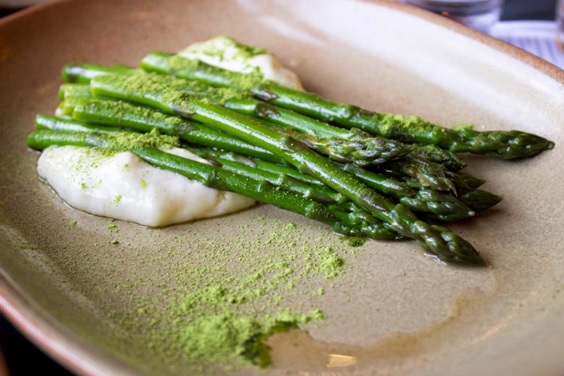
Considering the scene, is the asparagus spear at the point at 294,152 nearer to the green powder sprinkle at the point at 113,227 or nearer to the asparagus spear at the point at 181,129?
the asparagus spear at the point at 181,129

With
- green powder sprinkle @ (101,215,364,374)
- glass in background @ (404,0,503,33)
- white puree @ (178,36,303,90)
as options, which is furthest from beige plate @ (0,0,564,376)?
glass in background @ (404,0,503,33)

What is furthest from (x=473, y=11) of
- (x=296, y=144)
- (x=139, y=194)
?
(x=139, y=194)

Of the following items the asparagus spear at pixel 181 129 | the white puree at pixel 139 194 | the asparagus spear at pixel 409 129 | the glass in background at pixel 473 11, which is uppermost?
the glass in background at pixel 473 11

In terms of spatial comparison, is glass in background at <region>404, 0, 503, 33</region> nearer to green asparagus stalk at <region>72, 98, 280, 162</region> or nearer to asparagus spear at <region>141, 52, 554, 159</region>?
asparagus spear at <region>141, 52, 554, 159</region>

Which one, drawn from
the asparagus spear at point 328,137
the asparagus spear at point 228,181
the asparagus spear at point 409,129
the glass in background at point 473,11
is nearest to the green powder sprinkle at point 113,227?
the asparagus spear at point 228,181

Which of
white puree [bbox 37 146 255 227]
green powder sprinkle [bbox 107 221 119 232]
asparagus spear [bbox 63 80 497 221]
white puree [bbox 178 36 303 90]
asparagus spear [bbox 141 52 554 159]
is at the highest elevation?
white puree [bbox 178 36 303 90]

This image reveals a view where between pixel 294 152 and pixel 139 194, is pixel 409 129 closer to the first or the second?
pixel 294 152
